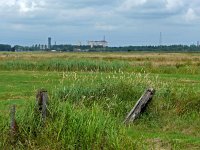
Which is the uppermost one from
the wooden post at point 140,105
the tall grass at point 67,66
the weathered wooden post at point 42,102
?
the weathered wooden post at point 42,102

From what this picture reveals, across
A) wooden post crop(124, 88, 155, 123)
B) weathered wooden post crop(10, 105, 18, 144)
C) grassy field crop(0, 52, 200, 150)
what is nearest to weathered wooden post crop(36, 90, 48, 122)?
grassy field crop(0, 52, 200, 150)

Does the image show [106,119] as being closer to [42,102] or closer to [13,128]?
[42,102]

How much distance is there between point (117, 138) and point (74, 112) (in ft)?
3.86

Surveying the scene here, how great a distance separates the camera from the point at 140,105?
1275 centimetres

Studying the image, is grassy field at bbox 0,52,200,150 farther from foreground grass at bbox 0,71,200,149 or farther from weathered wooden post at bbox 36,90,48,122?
weathered wooden post at bbox 36,90,48,122

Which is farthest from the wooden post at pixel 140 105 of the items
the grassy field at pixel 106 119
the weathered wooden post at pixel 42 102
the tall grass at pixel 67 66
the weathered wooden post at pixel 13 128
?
the tall grass at pixel 67 66

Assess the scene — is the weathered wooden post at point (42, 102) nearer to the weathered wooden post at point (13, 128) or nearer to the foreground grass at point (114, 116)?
the foreground grass at point (114, 116)

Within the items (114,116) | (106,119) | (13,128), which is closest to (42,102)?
(13,128)

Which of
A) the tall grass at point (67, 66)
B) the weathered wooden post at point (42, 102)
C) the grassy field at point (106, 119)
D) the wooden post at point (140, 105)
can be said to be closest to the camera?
the grassy field at point (106, 119)

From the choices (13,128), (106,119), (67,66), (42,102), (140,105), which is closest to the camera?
(13,128)

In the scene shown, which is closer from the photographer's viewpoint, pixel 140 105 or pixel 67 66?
pixel 140 105

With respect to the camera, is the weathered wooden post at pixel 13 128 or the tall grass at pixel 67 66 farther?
A: the tall grass at pixel 67 66

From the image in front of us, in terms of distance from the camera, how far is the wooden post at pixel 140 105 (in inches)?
497

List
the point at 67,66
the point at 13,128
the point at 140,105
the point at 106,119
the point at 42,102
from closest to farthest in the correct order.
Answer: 1. the point at 13,128
2. the point at 42,102
3. the point at 106,119
4. the point at 140,105
5. the point at 67,66
